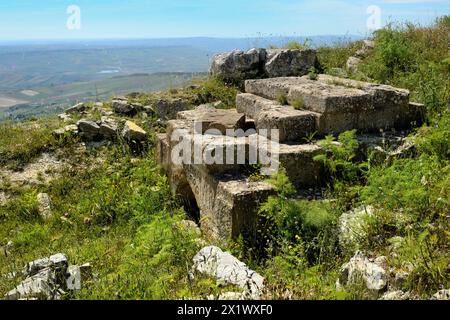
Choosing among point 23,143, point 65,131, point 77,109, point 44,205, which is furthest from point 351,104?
point 77,109

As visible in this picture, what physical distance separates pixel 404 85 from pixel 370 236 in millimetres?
6712

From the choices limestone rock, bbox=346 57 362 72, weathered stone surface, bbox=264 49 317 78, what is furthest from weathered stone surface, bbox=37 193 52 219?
limestone rock, bbox=346 57 362 72

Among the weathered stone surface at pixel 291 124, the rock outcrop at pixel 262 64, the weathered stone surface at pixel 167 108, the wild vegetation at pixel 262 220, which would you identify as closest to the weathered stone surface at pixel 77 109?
the wild vegetation at pixel 262 220

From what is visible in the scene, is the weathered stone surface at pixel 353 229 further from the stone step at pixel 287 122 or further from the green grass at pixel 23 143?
the green grass at pixel 23 143

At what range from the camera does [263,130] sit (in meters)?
8.28

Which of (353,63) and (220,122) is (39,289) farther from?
(353,63)

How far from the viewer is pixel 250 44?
15.4 m

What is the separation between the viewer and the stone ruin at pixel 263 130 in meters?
6.61

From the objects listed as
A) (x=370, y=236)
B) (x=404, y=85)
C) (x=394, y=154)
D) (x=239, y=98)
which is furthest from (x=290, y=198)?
(x=404, y=85)

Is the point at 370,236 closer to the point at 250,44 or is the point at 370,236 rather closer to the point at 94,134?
the point at 94,134

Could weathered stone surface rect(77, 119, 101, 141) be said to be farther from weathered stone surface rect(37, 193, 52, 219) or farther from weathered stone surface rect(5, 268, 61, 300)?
weathered stone surface rect(5, 268, 61, 300)

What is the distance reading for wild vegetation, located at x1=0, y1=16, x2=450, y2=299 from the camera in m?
4.79

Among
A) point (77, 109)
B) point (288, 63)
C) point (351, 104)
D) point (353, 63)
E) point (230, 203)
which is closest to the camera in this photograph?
point (230, 203)

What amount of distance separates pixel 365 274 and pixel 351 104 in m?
4.08
